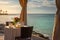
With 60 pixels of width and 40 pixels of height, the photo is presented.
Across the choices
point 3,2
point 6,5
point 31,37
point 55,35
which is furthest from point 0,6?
point 55,35

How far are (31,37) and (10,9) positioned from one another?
920 cm

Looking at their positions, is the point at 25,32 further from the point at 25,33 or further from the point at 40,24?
the point at 40,24

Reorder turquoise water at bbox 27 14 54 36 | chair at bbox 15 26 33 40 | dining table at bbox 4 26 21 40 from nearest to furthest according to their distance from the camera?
dining table at bbox 4 26 21 40
chair at bbox 15 26 33 40
turquoise water at bbox 27 14 54 36

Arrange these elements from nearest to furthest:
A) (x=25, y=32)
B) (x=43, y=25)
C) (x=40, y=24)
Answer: (x=25, y=32)
(x=43, y=25)
(x=40, y=24)

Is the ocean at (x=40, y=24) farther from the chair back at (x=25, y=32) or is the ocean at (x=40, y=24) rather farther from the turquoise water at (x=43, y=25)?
the chair back at (x=25, y=32)

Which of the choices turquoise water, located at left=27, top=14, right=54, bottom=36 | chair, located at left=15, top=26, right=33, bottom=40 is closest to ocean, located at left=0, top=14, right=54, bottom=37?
turquoise water, located at left=27, top=14, right=54, bottom=36

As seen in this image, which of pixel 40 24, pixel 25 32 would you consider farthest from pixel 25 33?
pixel 40 24

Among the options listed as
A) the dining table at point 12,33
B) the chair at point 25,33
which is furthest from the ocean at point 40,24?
the dining table at point 12,33

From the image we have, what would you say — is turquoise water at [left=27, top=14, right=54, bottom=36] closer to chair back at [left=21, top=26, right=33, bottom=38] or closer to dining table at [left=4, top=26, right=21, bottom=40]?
chair back at [left=21, top=26, right=33, bottom=38]

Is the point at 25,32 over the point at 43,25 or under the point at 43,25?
over

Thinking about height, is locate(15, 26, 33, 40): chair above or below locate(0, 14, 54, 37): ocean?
above

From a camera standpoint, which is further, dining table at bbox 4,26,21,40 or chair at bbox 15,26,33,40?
chair at bbox 15,26,33,40

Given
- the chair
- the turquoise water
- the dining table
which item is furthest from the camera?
the turquoise water

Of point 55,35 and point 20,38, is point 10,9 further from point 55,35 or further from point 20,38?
point 55,35
